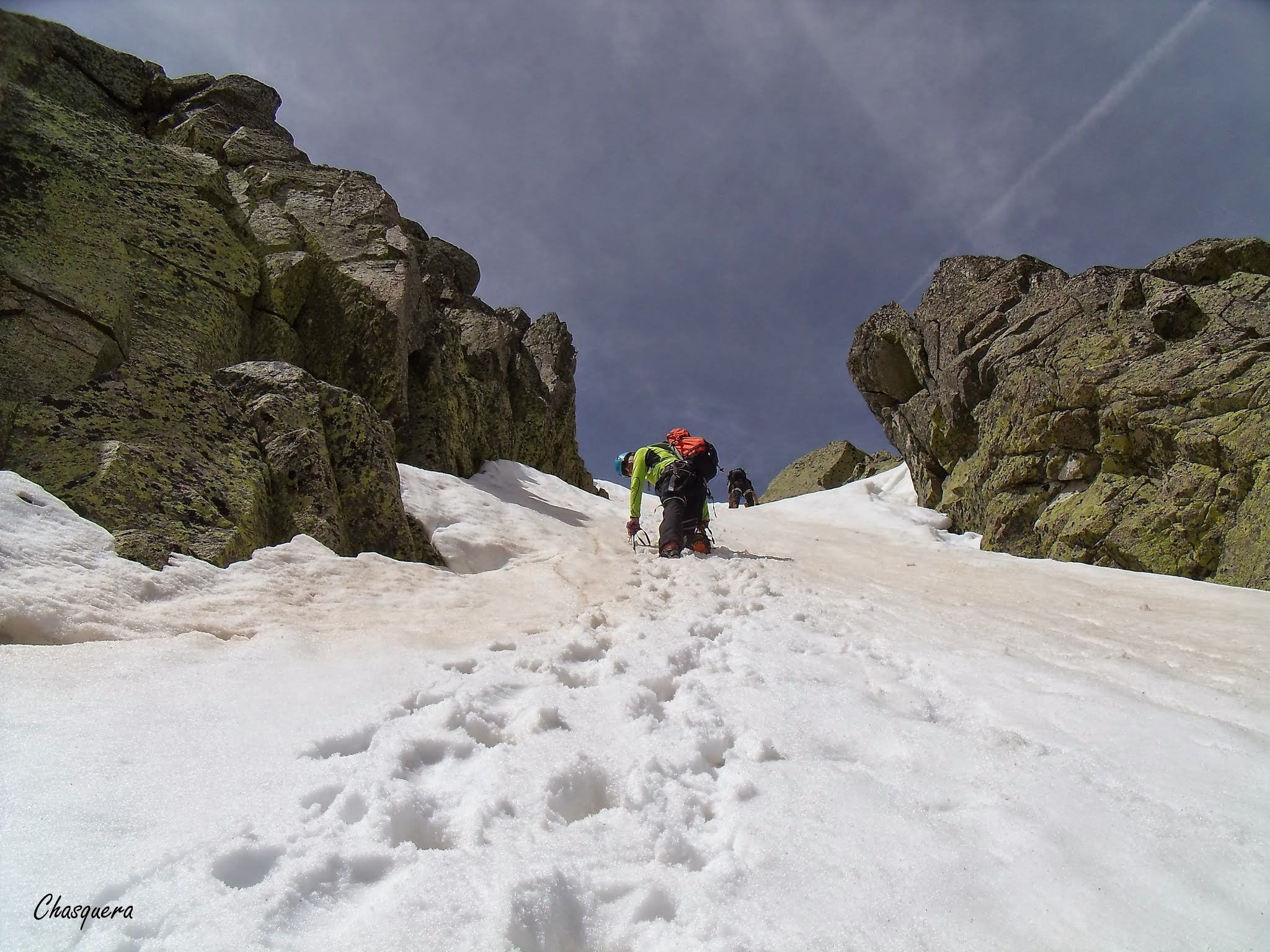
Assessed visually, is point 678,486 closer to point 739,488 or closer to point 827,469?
point 739,488

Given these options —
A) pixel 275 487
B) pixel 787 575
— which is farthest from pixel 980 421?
pixel 275 487

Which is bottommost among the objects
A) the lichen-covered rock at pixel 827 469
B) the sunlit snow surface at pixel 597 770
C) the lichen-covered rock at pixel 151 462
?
the sunlit snow surface at pixel 597 770

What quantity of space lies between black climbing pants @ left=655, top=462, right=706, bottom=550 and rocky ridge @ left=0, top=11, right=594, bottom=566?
13.9ft

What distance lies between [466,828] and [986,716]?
3329 mm

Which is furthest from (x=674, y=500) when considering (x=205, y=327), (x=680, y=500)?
(x=205, y=327)

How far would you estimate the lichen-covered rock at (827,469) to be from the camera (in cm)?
3550

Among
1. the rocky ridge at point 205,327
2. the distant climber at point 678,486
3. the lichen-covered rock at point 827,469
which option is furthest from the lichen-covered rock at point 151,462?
the lichen-covered rock at point 827,469

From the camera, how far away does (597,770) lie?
324 cm

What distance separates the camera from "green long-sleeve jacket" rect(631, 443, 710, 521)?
11.8 m

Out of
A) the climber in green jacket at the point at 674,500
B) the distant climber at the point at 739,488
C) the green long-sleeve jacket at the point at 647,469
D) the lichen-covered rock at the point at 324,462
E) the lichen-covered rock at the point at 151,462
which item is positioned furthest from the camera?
the distant climber at the point at 739,488

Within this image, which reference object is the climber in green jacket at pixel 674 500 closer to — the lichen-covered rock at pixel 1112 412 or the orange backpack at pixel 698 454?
the orange backpack at pixel 698 454

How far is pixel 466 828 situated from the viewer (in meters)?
2.67

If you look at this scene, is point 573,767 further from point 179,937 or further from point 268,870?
point 179,937

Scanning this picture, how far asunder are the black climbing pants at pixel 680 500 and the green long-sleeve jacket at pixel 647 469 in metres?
0.20
